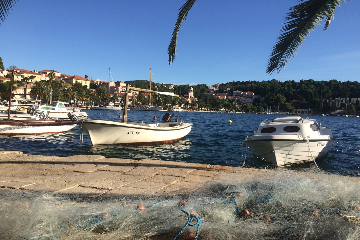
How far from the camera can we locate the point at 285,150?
397 inches

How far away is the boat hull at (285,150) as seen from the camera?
10036 millimetres

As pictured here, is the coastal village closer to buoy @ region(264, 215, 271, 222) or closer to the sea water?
the sea water

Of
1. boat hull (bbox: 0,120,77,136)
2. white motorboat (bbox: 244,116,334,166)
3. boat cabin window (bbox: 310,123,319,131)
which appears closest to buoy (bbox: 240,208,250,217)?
white motorboat (bbox: 244,116,334,166)

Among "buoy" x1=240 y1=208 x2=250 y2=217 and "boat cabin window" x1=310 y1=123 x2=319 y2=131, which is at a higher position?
"boat cabin window" x1=310 y1=123 x2=319 y2=131

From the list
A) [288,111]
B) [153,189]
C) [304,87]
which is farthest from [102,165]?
[288,111]

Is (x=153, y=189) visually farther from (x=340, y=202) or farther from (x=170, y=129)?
(x=170, y=129)

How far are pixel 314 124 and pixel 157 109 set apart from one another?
333 ft

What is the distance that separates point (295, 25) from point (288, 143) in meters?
5.84

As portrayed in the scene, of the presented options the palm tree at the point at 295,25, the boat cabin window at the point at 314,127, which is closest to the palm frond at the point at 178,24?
the palm tree at the point at 295,25

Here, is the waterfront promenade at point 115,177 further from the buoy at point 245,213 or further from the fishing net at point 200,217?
the buoy at point 245,213

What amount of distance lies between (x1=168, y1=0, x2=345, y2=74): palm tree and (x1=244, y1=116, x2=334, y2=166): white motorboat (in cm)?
431

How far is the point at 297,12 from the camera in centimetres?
496

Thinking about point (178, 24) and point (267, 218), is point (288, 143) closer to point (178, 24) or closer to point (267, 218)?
point (178, 24)

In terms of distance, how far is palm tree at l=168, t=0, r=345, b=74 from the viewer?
16.0 feet
